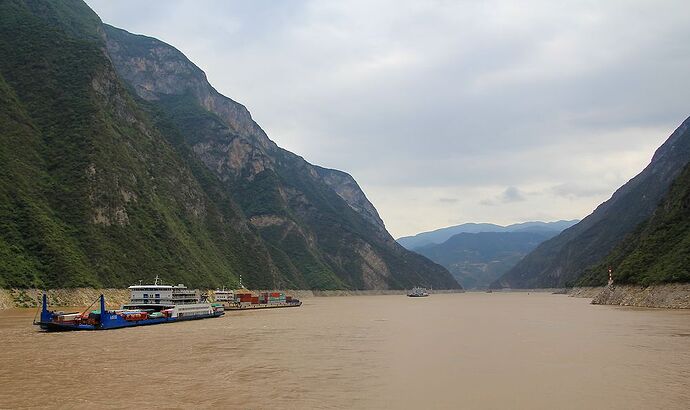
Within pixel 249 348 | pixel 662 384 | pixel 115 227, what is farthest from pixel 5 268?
pixel 662 384

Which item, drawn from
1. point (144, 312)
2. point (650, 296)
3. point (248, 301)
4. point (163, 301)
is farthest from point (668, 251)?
point (248, 301)

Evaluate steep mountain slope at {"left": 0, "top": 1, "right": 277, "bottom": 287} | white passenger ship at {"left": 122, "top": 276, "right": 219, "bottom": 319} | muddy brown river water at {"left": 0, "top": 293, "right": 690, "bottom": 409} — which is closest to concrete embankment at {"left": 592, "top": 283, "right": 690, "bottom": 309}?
muddy brown river water at {"left": 0, "top": 293, "right": 690, "bottom": 409}

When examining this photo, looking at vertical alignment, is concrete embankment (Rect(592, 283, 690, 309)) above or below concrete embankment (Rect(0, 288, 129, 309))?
below

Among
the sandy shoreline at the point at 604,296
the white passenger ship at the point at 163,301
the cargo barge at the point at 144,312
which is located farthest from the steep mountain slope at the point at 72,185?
the cargo barge at the point at 144,312

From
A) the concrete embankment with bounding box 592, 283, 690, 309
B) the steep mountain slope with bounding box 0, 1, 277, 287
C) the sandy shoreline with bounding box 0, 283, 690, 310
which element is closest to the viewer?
the concrete embankment with bounding box 592, 283, 690, 309

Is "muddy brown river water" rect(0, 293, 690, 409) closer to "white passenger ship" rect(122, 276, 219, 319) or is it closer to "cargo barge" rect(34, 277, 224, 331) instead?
"cargo barge" rect(34, 277, 224, 331)

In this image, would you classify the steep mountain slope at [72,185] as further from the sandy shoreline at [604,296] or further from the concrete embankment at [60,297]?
the sandy shoreline at [604,296]

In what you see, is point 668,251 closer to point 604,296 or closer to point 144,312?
point 604,296

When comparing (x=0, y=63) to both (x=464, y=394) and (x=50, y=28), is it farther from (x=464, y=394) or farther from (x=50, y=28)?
(x=464, y=394)
